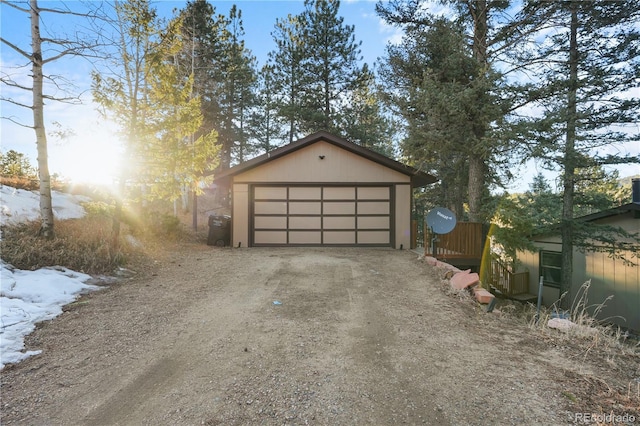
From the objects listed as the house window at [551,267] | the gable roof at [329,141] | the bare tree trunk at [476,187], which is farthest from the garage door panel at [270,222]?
the house window at [551,267]

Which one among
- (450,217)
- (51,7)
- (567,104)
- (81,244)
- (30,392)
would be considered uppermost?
(51,7)

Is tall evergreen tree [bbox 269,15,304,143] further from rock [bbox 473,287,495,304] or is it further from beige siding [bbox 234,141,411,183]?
rock [bbox 473,287,495,304]

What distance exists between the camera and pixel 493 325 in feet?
12.5

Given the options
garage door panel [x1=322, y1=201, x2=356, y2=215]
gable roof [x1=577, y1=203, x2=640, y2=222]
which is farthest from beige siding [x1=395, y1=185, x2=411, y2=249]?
gable roof [x1=577, y1=203, x2=640, y2=222]

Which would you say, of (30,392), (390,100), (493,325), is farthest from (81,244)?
(390,100)

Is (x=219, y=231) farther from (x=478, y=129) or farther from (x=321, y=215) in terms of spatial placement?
(x=478, y=129)

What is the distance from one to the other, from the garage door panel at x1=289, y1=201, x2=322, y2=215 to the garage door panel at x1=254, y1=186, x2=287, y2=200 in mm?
443

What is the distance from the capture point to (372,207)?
35.4 feet

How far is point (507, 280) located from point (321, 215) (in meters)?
7.16

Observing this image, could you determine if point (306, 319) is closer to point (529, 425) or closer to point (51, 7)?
point (529, 425)

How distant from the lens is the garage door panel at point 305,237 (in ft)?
35.6


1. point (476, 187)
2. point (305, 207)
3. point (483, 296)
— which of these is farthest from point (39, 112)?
point (476, 187)

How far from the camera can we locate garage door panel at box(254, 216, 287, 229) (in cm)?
1083

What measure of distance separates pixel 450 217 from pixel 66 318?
7.73 m
